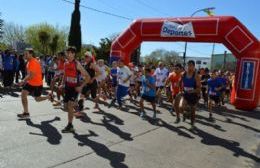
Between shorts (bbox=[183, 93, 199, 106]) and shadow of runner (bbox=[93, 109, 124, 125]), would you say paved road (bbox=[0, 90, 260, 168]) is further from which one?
shorts (bbox=[183, 93, 199, 106])

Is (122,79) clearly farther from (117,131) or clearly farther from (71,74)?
(71,74)

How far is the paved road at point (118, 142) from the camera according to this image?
5.80m

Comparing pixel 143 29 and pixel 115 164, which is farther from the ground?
pixel 143 29

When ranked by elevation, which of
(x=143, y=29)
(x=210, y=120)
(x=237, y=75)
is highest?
(x=143, y=29)

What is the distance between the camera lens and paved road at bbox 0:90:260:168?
229 inches

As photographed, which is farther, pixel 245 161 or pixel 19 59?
pixel 19 59

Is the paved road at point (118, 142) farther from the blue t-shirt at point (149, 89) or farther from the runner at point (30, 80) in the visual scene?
the blue t-shirt at point (149, 89)

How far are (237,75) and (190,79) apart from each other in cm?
720

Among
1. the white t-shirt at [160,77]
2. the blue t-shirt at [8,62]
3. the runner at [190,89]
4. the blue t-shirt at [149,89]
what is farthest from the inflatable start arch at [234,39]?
the blue t-shirt at [8,62]

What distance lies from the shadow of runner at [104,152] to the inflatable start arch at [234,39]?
996cm

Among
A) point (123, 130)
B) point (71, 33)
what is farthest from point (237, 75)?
point (71, 33)

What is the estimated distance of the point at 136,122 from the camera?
9773mm

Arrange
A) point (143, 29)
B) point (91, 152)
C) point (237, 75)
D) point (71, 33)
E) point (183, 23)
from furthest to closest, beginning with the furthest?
point (71, 33) → point (143, 29) → point (183, 23) → point (237, 75) → point (91, 152)

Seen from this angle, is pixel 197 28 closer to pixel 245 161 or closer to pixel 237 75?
pixel 237 75
